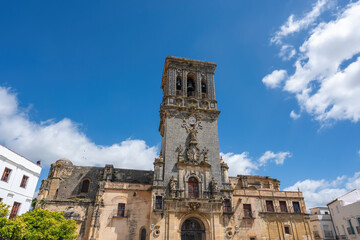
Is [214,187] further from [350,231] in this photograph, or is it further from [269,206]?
[350,231]

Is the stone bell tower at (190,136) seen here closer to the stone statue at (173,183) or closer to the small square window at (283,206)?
the stone statue at (173,183)

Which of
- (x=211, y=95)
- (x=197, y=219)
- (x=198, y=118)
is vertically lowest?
(x=197, y=219)

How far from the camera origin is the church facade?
27.1 meters

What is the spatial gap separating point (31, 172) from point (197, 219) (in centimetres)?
1820

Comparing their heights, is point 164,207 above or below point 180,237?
above

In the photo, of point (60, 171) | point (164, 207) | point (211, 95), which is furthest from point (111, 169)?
point (211, 95)

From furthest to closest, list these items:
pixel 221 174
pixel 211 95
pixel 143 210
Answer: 1. pixel 211 95
2. pixel 221 174
3. pixel 143 210

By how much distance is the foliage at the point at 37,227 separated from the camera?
15.2 meters

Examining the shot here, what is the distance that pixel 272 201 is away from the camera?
31.9 meters

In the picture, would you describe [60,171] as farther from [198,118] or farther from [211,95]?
[211,95]

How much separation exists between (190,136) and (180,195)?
308 inches

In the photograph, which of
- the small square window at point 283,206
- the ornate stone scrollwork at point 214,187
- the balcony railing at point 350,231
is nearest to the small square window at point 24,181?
the ornate stone scrollwork at point 214,187

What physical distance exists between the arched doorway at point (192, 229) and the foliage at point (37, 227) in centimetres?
1234

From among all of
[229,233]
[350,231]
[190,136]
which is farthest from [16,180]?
[350,231]
